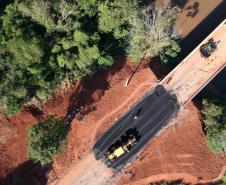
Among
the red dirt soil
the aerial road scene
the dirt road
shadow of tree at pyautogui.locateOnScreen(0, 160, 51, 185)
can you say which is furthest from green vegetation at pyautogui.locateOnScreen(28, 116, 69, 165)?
the dirt road

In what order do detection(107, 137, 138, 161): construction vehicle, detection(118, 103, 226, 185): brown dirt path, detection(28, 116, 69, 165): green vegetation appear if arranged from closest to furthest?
detection(28, 116, 69, 165): green vegetation
detection(107, 137, 138, 161): construction vehicle
detection(118, 103, 226, 185): brown dirt path

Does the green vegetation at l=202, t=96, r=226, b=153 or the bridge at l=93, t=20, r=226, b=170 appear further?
the green vegetation at l=202, t=96, r=226, b=153

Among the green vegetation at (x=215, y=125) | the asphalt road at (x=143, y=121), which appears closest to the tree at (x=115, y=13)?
the asphalt road at (x=143, y=121)

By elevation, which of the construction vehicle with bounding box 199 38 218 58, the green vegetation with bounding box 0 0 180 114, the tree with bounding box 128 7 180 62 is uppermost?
the green vegetation with bounding box 0 0 180 114

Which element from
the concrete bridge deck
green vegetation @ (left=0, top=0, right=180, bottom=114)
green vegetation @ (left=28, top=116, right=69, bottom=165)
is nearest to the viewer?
green vegetation @ (left=28, top=116, right=69, bottom=165)

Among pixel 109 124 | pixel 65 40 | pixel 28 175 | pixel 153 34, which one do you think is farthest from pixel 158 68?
pixel 28 175

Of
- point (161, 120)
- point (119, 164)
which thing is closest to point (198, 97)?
point (161, 120)

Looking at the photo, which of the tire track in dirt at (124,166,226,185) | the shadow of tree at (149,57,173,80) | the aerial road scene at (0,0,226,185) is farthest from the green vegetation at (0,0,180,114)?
the tire track in dirt at (124,166,226,185)

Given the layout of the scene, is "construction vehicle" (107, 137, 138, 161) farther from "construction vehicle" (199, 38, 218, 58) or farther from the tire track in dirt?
"construction vehicle" (199, 38, 218, 58)

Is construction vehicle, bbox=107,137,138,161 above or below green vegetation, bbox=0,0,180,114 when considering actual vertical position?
below
